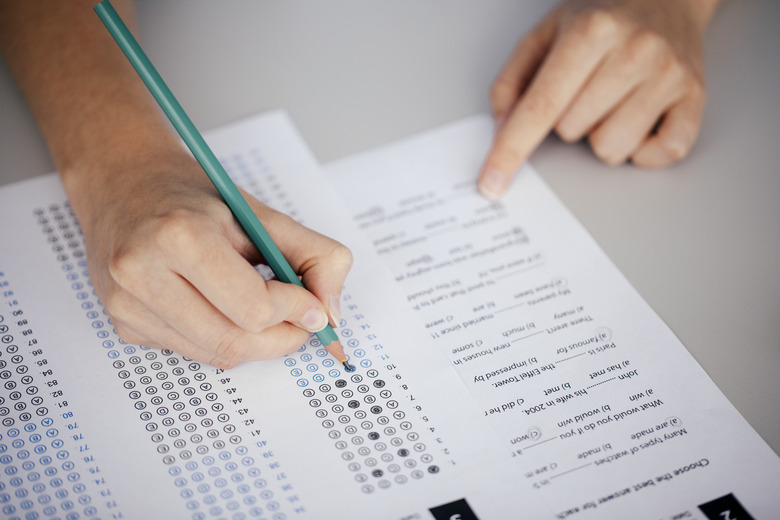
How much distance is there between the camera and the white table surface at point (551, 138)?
656mm

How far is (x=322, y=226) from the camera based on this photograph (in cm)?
72

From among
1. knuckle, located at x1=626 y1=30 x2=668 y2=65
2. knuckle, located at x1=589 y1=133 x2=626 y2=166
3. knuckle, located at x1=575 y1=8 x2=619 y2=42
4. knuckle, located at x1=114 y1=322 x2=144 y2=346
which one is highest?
knuckle, located at x1=626 y1=30 x2=668 y2=65

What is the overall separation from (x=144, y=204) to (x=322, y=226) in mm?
194

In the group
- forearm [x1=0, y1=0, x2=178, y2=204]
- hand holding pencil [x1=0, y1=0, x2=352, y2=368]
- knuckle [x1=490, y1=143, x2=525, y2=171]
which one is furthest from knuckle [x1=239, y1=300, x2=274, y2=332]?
knuckle [x1=490, y1=143, x2=525, y2=171]

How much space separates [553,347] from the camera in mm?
619

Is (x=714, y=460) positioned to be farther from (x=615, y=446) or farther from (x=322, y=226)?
(x=322, y=226)

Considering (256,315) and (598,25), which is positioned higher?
(598,25)

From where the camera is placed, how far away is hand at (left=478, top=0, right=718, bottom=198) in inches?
30.1

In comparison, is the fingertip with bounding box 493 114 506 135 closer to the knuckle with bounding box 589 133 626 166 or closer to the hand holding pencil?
the knuckle with bounding box 589 133 626 166

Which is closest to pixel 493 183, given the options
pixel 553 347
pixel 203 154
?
pixel 553 347

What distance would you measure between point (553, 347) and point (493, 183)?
217 mm

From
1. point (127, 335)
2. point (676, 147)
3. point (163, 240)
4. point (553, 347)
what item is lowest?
point (127, 335)

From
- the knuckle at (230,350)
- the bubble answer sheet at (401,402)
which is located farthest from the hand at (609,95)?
the knuckle at (230,350)

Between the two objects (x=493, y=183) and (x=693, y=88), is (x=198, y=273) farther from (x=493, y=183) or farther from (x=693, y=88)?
(x=693, y=88)
